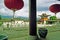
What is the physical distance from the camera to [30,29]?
244 cm

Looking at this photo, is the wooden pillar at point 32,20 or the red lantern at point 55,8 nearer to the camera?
the wooden pillar at point 32,20

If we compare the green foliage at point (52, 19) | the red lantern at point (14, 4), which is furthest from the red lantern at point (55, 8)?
the red lantern at point (14, 4)

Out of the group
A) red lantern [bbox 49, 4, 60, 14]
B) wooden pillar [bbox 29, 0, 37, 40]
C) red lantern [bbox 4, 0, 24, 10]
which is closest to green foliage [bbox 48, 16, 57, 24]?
red lantern [bbox 49, 4, 60, 14]

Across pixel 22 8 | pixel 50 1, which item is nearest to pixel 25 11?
pixel 22 8

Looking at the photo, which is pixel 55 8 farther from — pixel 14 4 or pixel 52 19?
pixel 14 4

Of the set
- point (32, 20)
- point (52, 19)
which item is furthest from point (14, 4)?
point (52, 19)

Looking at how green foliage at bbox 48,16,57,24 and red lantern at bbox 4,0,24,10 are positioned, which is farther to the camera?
green foliage at bbox 48,16,57,24

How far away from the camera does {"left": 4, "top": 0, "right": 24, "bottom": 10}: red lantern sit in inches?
94.2

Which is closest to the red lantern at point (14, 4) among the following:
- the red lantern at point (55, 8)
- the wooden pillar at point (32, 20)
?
the wooden pillar at point (32, 20)

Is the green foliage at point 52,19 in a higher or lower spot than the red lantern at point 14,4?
lower

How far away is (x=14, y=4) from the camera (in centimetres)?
243

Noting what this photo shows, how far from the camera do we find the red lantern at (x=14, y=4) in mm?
2393

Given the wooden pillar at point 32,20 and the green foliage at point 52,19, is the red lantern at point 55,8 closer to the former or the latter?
the green foliage at point 52,19

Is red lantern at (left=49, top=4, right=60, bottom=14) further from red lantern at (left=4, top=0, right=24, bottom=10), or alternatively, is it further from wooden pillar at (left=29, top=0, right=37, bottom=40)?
red lantern at (left=4, top=0, right=24, bottom=10)
